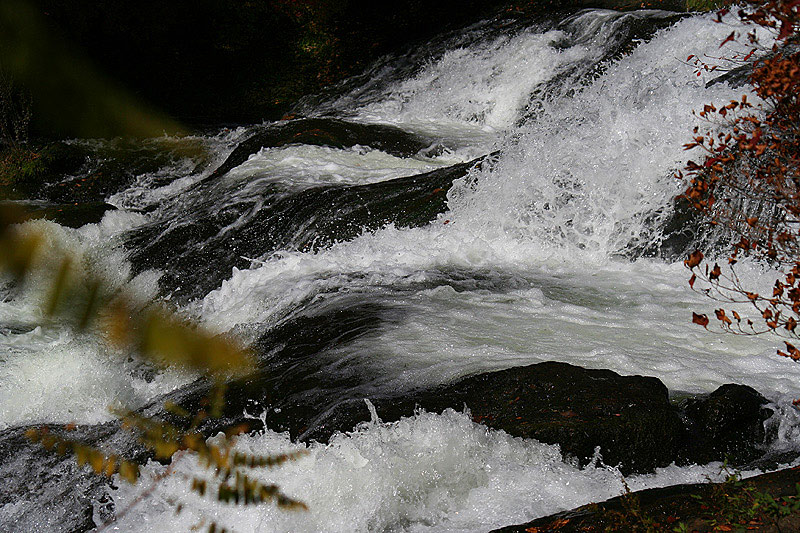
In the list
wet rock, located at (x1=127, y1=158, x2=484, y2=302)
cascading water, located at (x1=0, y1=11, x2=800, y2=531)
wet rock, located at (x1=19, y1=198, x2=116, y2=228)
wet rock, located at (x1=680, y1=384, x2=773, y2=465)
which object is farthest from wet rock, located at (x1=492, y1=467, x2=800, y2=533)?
wet rock, located at (x1=19, y1=198, x2=116, y2=228)

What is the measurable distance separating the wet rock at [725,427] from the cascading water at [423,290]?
0.42 ft

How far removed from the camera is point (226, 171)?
8.42 meters

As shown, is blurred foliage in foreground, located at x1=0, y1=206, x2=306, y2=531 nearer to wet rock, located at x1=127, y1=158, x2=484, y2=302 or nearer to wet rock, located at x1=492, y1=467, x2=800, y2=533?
wet rock, located at x1=127, y1=158, x2=484, y2=302

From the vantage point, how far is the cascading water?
3.06 m

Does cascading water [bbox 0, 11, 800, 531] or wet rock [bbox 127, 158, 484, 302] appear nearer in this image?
cascading water [bbox 0, 11, 800, 531]

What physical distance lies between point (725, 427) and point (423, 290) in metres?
2.36

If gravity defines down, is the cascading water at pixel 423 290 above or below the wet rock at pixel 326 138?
below

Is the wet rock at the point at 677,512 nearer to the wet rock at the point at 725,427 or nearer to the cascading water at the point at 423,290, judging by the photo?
the cascading water at the point at 423,290

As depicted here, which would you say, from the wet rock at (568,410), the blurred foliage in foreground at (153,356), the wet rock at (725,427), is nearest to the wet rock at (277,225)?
the blurred foliage in foreground at (153,356)

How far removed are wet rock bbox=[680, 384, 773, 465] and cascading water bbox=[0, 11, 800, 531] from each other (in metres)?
0.13

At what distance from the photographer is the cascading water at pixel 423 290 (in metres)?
3.06

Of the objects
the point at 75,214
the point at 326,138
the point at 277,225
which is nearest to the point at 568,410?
the point at 277,225

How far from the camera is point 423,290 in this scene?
5.18 m

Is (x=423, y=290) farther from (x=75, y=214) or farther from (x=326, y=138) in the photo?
(x=75, y=214)
